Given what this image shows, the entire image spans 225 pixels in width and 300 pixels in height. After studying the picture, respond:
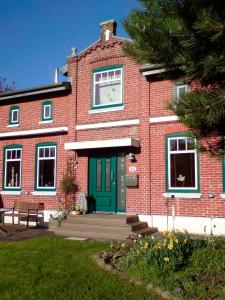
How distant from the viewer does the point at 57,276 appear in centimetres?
682

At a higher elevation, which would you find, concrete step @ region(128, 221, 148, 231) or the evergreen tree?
the evergreen tree

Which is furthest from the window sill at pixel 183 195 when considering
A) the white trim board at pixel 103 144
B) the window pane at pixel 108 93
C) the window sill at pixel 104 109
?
the window pane at pixel 108 93

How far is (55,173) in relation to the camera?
565 inches

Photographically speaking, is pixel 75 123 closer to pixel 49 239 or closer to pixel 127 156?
pixel 127 156

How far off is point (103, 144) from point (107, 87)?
8.30 ft

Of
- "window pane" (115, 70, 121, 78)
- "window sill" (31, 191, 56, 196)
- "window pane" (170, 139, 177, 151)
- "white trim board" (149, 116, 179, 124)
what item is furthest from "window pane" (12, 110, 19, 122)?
"window pane" (170, 139, 177, 151)

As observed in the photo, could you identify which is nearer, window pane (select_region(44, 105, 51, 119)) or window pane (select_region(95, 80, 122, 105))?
window pane (select_region(95, 80, 122, 105))

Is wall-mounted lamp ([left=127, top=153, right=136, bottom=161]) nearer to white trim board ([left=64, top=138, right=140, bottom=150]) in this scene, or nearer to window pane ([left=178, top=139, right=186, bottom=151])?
white trim board ([left=64, top=138, right=140, bottom=150])

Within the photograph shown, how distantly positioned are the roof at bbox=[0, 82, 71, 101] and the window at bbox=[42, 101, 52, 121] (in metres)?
0.48

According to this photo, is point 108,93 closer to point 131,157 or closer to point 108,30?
point 108,30

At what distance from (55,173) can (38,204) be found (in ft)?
4.65

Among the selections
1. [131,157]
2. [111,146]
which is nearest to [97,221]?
[131,157]

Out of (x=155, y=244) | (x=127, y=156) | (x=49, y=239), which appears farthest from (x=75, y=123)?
(x=155, y=244)

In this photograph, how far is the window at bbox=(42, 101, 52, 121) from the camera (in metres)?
14.8
